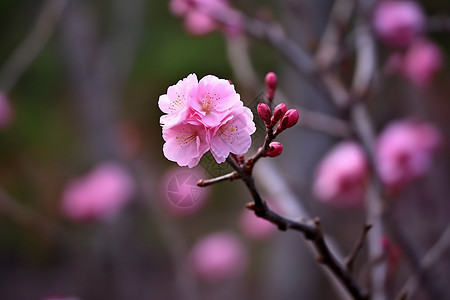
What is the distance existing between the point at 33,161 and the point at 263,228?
6.60ft

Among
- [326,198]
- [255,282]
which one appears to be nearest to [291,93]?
[326,198]

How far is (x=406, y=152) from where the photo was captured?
3.50 ft

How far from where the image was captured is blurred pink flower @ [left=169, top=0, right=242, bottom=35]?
3.06 feet

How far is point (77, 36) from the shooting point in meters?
1.88

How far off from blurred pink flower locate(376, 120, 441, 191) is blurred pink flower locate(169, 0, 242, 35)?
42cm

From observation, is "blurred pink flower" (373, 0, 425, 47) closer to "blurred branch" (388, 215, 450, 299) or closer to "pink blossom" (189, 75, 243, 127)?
"blurred branch" (388, 215, 450, 299)

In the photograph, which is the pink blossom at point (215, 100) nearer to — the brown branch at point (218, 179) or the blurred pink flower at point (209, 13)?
the brown branch at point (218, 179)

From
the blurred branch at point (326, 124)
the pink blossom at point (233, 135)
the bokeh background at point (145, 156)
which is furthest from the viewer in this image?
A: the bokeh background at point (145, 156)

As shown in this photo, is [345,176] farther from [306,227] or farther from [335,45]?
[306,227]

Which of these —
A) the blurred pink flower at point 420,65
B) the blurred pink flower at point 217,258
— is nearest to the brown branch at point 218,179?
the blurred pink flower at point 420,65

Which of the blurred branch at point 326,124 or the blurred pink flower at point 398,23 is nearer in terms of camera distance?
the blurred branch at point 326,124

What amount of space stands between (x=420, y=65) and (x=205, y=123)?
955 millimetres

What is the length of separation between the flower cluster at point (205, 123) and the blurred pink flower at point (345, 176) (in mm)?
672

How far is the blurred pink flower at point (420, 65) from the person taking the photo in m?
1.16
